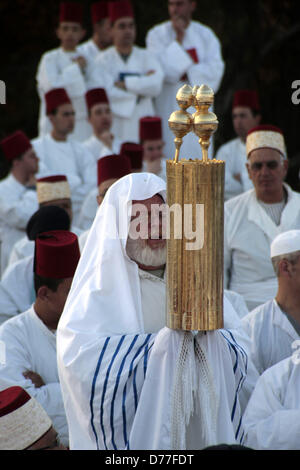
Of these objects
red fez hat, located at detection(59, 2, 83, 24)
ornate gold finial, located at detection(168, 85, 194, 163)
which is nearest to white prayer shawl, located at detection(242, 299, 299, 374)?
ornate gold finial, located at detection(168, 85, 194, 163)

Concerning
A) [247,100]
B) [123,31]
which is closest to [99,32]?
[123,31]

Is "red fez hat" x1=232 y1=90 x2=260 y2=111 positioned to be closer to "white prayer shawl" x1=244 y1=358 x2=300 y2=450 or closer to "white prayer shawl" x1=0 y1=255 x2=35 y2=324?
"white prayer shawl" x1=0 y1=255 x2=35 y2=324

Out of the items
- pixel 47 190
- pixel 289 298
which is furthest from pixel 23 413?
pixel 47 190

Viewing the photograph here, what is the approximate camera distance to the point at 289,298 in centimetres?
593

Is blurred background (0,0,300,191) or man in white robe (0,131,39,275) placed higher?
blurred background (0,0,300,191)

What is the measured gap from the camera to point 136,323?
4324 millimetres

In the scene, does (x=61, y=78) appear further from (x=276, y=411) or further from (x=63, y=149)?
(x=276, y=411)

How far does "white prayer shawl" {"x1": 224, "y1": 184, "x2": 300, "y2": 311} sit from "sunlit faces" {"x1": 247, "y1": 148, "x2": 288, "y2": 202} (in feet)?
0.36

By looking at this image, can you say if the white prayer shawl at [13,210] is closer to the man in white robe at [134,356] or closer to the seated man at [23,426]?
the man in white robe at [134,356]

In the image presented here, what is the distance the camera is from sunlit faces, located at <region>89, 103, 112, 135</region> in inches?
423

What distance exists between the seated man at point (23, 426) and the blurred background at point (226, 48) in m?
9.51

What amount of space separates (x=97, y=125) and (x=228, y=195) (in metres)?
1.80

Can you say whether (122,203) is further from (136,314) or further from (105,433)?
(105,433)

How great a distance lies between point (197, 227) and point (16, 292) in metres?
3.45
